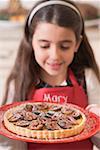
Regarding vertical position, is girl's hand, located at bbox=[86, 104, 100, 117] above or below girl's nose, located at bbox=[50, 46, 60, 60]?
below

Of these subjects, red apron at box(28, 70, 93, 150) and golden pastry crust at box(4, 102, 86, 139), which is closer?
golden pastry crust at box(4, 102, 86, 139)

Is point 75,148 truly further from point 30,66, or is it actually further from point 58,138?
point 30,66

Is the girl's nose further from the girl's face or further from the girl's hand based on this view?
the girl's hand

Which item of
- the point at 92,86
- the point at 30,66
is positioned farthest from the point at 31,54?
the point at 92,86

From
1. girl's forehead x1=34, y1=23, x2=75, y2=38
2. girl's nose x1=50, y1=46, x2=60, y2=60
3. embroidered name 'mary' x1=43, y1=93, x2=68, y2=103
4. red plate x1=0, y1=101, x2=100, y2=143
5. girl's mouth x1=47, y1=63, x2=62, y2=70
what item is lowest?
red plate x1=0, y1=101, x2=100, y2=143

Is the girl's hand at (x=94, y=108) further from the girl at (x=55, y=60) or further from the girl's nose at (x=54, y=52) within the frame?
the girl's nose at (x=54, y=52)

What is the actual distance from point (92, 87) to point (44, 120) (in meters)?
0.14

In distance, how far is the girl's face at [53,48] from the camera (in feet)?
1.97

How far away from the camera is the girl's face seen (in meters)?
0.60

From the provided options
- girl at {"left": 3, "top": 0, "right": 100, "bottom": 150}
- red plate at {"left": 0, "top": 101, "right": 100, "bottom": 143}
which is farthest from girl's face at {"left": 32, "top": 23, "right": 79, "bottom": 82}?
red plate at {"left": 0, "top": 101, "right": 100, "bottom": 143}

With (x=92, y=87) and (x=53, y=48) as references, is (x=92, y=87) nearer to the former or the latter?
(x=92, y=87)

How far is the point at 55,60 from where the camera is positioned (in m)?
0.62

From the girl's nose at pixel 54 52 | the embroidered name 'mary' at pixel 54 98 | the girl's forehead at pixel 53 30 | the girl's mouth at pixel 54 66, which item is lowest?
the embroidered name 'mary' at pixel 54 98

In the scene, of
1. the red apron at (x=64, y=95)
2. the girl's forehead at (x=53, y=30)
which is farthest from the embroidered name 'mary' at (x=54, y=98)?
the girl's forehead at (x=53, y=30)
